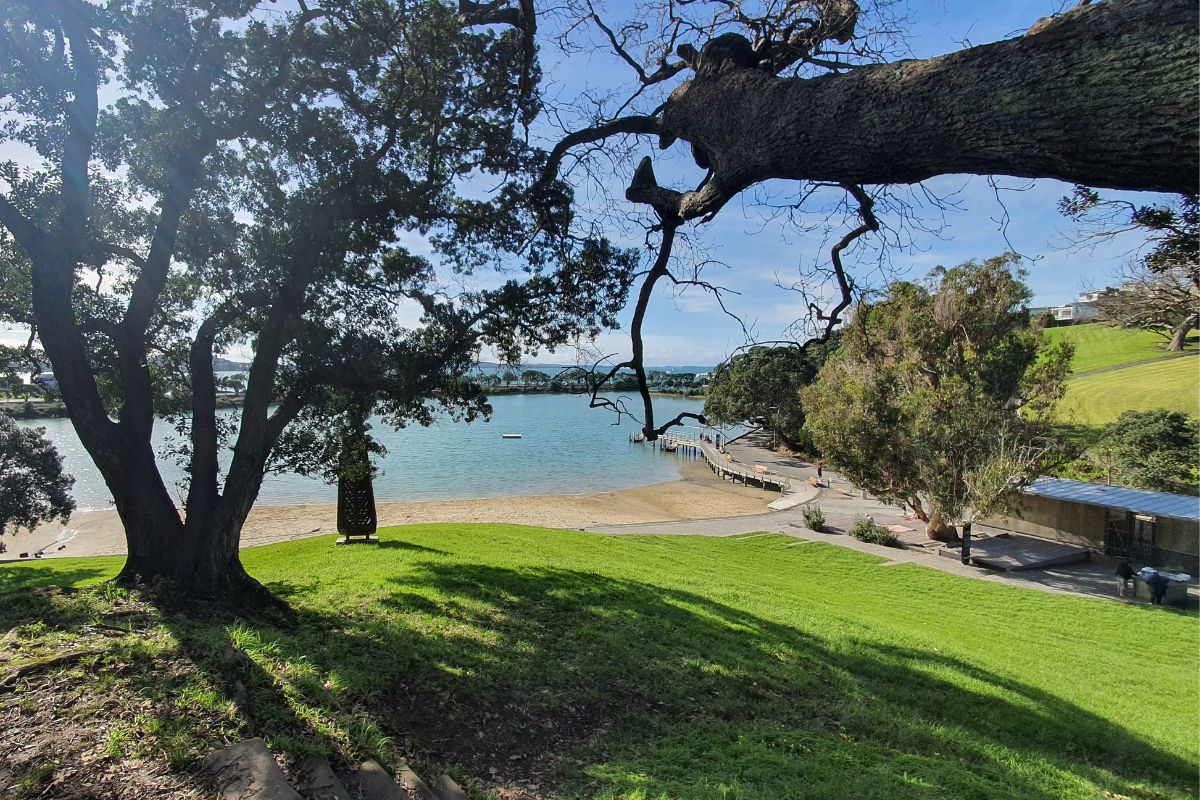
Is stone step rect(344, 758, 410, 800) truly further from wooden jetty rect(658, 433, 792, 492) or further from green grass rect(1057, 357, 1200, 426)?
green grass rect(1057, 357, 1200, 426)

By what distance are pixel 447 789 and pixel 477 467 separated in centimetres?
4073

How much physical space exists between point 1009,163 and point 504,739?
13.8 ft

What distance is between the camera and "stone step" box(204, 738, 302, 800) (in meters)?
2.39

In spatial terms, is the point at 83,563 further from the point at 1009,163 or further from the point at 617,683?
the point at 1009,163

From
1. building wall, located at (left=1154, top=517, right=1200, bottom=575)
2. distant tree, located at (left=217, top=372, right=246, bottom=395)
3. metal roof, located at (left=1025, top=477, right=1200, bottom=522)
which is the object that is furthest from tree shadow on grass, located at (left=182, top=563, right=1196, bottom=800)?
building wall, located at (left=1154, top=517, right=1200, bottom=575)

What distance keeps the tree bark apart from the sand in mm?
21033

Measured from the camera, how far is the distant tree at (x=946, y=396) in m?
17.3

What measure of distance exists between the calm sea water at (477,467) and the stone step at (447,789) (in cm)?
1492

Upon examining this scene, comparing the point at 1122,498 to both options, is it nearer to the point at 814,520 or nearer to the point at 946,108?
the point at 814,520

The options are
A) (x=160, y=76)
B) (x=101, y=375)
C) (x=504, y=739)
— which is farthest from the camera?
(x=101, y=375)

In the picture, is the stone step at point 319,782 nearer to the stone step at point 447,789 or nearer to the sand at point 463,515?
the stone step at point 447,789

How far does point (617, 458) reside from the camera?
51250 millimetres

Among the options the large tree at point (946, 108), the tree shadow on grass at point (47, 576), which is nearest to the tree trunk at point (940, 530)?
the large tree at point (946, 108)

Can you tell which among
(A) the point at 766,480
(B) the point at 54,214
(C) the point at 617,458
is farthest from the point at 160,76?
(C) the point at 617,458
